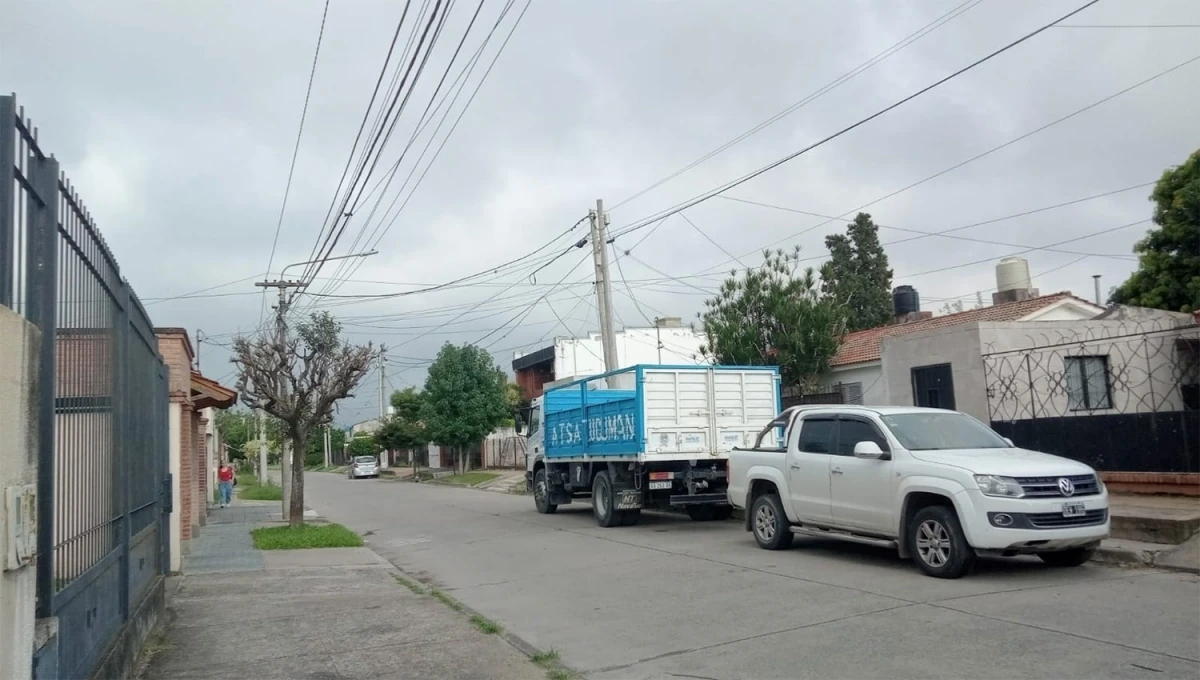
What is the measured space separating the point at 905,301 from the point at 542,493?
1376cm

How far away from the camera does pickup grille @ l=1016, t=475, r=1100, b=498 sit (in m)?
9.91

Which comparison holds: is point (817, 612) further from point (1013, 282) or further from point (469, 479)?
point (469, 479)

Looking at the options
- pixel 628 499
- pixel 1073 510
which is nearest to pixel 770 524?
pixel 1073 510

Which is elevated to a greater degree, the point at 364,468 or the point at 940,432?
the point at 940,432

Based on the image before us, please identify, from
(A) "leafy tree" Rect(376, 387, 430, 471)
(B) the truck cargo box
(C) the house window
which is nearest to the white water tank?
(C) the house window

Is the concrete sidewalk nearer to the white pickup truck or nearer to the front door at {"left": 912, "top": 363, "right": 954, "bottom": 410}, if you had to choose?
the white pickup truck

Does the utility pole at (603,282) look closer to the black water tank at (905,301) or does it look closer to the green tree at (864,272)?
the black water tank at (905,301)

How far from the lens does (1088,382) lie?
1844 centimetres

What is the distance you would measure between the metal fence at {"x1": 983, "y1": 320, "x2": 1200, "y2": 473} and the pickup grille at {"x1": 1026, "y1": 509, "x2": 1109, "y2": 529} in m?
4.25

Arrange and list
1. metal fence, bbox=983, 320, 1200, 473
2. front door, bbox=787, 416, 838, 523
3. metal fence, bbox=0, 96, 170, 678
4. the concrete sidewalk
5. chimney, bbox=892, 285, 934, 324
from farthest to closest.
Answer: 1. chimney, bbox=892, 285, 934, 324
2. metal fence, bbox=983, 320, 1200, 473
3. front door, bbox=787, 416, 838, 523
4. the concrete sidewalk
5. metal fence, bbox=0, 96, 170, 678

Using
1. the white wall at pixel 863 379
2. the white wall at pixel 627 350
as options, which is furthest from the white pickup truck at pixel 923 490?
the white wall at pixel 627 350

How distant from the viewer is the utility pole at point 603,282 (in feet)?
82.7

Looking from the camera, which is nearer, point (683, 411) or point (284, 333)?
point (683, 411)

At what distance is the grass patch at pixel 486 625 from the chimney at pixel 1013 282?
20.5 metres
